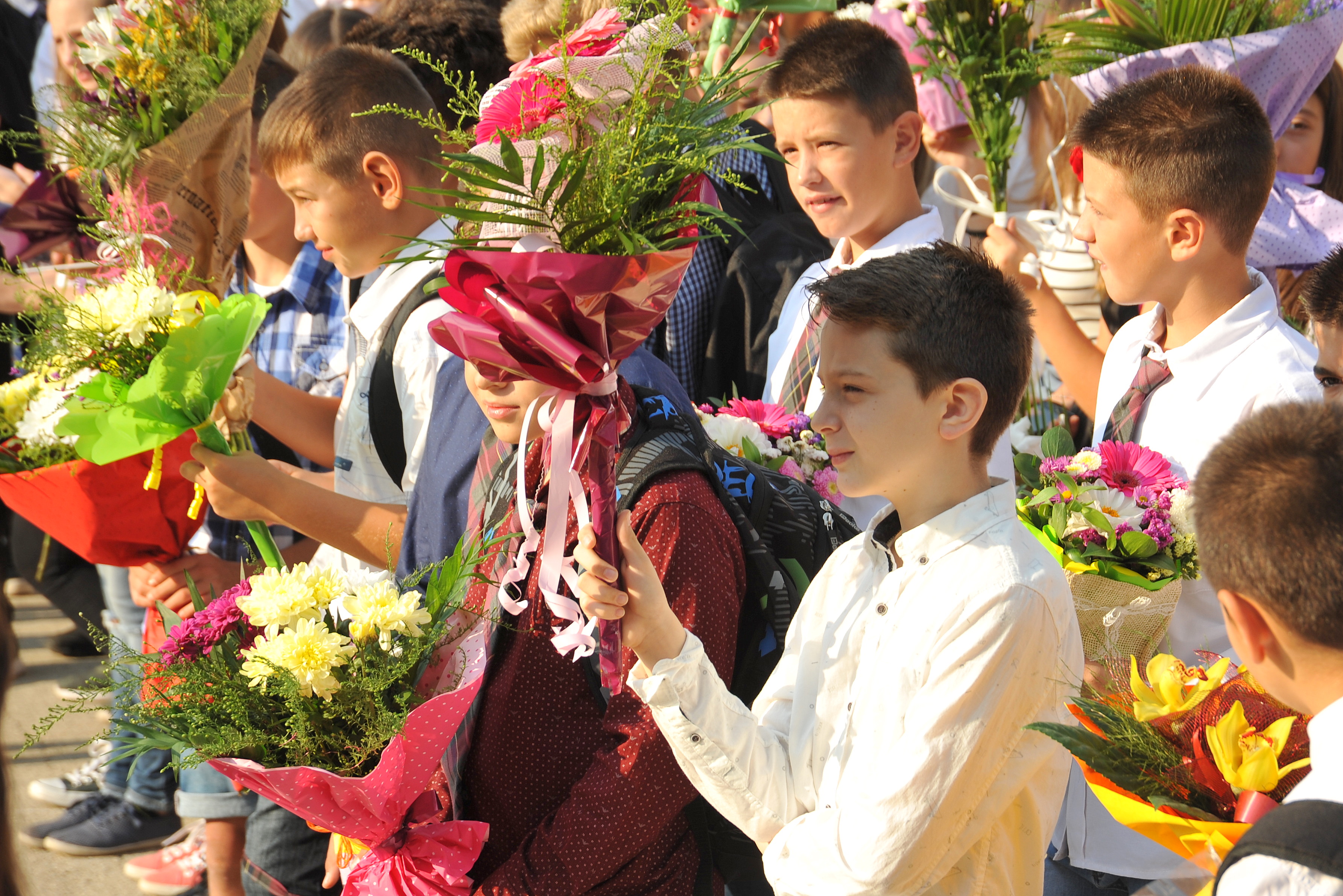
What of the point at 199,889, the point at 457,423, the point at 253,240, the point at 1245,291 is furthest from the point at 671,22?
the point at 199,889

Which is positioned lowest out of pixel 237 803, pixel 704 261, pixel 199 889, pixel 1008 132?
pixel 199 889

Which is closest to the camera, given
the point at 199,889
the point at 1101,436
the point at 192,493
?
the point at 1101,436

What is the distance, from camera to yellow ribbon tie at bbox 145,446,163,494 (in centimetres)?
278

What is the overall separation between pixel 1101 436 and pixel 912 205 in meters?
1.04

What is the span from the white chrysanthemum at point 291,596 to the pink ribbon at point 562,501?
0.49 metres

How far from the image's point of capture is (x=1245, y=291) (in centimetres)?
260

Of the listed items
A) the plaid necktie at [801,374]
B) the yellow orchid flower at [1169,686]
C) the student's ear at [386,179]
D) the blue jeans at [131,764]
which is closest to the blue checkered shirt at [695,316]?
the plaid necktie at [801,374]

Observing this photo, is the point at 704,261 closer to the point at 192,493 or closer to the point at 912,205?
the point at 912,205

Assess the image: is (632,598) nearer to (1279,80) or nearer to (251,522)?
(251,522)

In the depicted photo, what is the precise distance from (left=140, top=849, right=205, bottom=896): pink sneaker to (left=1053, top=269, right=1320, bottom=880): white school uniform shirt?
2837mm

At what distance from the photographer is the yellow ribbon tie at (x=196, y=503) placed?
294 cm

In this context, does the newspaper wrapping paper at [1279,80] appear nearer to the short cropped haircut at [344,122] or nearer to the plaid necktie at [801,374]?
the plaid necktie at [801,374]

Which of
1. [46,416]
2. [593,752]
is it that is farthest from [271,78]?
[593,752]

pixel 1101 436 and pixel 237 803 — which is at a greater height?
pixel 1101 436
